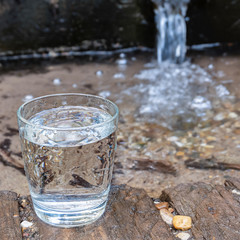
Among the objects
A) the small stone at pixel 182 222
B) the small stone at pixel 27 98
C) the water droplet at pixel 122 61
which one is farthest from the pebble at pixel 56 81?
the small stone at pixel 182 222

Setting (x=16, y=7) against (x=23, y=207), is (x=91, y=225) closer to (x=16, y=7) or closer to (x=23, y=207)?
(x=23, y=207)

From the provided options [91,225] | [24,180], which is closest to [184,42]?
[24,180]

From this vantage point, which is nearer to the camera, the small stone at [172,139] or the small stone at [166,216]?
the small stone at [166,216]

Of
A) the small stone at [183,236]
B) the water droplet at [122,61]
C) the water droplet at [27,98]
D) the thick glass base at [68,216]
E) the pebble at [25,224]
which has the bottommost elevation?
the water droplet at [122,61]

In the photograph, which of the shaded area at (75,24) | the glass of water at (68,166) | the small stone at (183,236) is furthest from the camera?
the shaded area at (75,24)

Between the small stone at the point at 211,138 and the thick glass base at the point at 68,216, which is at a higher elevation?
the thick glass base at the point at 68,216

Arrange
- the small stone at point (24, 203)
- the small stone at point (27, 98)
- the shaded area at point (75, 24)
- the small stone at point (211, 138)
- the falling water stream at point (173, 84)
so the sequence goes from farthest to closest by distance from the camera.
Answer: the shaded area at point (75, 24), the small stone at point (27, 98), the falling water stream at point (173, 84), the small stone at point (211, 138), the small stone at point (24, 203)

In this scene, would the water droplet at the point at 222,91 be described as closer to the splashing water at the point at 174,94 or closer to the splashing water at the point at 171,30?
the splashing water at the point at 174,94
